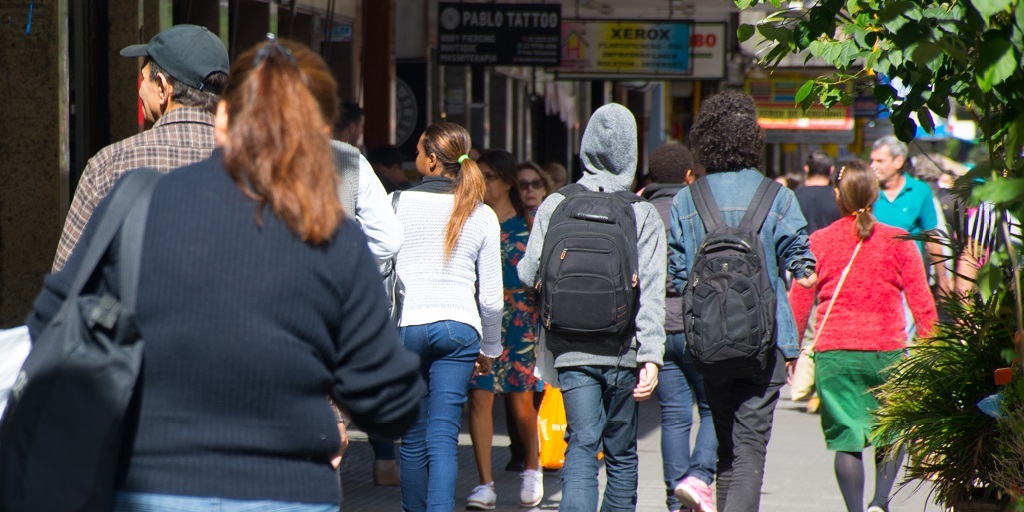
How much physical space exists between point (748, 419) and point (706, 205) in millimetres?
887

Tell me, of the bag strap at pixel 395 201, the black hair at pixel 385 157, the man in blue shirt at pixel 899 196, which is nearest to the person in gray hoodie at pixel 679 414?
the bag strap at pixel 395 201

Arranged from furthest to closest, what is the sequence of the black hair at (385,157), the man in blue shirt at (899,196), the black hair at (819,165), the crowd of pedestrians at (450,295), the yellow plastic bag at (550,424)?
the black hair at (819,165), the black hair at (385,157), the man in blue shirt at (899,196), the yellow plastic bag at (550,424), the crowd of pedestrians at (450,295)

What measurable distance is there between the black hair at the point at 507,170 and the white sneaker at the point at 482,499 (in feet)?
5.04

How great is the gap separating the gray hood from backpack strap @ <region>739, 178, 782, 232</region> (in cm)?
53

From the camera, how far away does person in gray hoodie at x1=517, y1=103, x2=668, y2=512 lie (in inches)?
211

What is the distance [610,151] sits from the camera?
18.6ft

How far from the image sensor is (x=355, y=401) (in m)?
2.55

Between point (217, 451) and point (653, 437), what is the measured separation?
742 centimetres

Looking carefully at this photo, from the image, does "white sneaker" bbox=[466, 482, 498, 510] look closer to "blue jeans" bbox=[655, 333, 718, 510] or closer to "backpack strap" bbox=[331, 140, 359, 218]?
"blue jeans" bbox=[655, 333, 718, 510]

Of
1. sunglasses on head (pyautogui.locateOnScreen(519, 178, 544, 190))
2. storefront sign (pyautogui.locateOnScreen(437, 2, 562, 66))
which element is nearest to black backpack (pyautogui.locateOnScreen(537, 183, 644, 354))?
sunglasses on head (pyautogui.locateOnScreen(519, 178, 544, 190))

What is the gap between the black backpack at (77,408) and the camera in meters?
2.28

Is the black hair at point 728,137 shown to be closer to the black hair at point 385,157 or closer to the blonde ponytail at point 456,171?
the blonde ponytail at point 456,171

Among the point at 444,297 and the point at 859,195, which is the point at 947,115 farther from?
the point at 859,195

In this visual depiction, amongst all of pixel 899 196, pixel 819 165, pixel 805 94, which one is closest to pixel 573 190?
pixel 805 94
